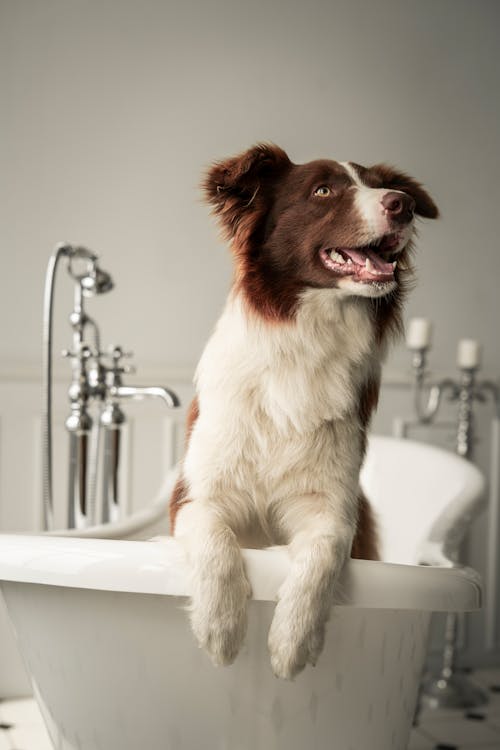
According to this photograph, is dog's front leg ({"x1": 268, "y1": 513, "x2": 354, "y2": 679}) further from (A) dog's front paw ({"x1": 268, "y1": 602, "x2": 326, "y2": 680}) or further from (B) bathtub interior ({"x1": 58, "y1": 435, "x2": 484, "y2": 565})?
(B) bathtub interior ({"x1": 58, "y1": 435, "x2": 484, "y2": 565})

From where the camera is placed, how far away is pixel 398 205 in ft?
4.41

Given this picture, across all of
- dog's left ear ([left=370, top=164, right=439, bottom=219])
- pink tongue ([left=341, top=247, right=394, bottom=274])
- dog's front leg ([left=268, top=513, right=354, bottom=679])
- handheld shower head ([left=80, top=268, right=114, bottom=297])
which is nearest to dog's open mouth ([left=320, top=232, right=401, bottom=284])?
pink tongue ([left=341, top=247, right=394, bottom=274])

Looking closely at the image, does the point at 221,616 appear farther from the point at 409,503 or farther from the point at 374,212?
the point at 409,503

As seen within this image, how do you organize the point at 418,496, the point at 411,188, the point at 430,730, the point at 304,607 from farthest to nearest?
the point at 430,730
the point at 418,496
the point at 411,188
the point at 304,607

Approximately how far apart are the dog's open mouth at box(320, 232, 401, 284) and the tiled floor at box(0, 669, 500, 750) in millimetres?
1815

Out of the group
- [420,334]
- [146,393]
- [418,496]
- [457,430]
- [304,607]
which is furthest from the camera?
[457,430]

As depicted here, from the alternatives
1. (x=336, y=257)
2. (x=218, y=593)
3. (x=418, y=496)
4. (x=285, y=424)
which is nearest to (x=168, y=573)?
(x=218, y=593)

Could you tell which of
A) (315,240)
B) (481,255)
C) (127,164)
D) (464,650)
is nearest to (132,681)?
(315,240)

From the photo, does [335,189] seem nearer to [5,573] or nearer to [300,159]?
[5,573]

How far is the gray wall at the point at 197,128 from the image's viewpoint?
3033mm

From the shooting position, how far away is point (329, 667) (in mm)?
1472

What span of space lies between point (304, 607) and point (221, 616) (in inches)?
4.8

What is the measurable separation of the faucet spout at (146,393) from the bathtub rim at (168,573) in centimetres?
75

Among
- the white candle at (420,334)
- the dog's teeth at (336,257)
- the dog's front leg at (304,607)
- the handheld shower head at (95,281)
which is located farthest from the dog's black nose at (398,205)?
the white candle at (420,334)
